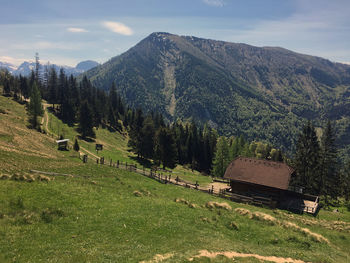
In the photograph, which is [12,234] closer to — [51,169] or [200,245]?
[200,245]

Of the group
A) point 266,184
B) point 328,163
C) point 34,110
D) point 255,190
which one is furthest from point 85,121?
point 328,163

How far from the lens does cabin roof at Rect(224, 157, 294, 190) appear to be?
42938 mm

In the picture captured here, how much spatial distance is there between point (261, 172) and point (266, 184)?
302cm

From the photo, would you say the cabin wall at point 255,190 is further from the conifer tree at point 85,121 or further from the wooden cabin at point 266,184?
the conifer tree at point 85,121

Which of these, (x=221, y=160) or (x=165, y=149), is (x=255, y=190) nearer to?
Result: (x=221, y=160)

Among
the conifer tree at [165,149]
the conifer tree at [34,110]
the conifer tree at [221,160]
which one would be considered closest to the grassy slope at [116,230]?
the conifer tree at [165,149]

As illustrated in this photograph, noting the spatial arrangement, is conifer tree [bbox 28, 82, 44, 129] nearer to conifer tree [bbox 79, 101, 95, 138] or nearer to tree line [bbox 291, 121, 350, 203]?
conifer tree [bbox 79, 101, 95, 138]

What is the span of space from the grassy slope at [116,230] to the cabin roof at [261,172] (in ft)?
44.9

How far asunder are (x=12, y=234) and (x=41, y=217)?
2801 millimetres

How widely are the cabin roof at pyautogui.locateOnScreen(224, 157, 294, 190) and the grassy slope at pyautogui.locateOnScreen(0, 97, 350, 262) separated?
13672 mm

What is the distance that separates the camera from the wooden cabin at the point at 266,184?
41856mm

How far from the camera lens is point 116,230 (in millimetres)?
18359

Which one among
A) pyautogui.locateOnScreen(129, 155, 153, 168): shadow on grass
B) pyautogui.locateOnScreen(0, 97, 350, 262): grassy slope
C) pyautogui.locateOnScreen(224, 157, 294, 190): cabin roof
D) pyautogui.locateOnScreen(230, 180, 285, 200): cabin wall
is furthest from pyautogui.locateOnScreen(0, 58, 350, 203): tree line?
pyautogui.locateOnScreen(0, 97, 350, 262): grassy slope

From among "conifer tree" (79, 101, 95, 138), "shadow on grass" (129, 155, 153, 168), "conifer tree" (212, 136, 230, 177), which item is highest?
"conifer tree" (79, 101, 95, 138)
